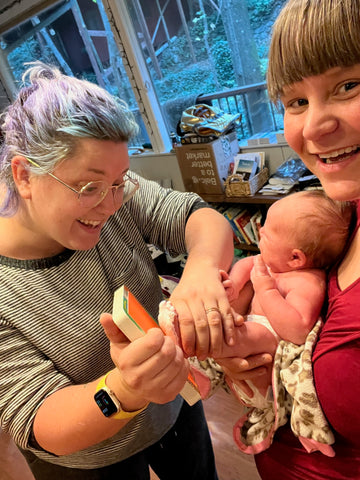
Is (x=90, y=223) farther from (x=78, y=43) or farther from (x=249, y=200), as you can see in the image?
(x=78, y=43)

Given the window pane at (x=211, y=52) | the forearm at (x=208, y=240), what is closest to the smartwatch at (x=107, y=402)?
the forearm at (x=208, y=240)

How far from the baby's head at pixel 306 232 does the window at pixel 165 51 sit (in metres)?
2.24

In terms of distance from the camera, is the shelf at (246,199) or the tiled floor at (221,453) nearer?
the tiled floor at (221,453)

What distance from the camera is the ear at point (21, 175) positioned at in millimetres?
912

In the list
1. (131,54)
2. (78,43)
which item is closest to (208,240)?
(131,54)

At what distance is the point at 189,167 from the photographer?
3.08 meters

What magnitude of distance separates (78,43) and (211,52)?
5.47ft

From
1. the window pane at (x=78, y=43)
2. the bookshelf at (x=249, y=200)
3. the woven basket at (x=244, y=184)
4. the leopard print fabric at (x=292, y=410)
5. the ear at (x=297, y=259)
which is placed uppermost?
the window pane at (x=78, y=43)

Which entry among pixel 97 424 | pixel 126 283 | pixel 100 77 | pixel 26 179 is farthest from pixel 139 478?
pixel 100 77

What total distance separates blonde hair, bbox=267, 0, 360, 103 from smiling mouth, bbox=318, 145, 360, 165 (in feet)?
0.46

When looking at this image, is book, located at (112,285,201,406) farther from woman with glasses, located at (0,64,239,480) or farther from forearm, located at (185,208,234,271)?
forearm, located at (185,208,234,271)

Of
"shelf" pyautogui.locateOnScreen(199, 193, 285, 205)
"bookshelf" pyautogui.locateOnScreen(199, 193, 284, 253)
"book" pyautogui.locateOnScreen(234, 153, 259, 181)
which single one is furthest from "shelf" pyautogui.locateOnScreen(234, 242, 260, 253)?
"book" pyautogui.locateOnScreen(234, 153, 259, 181)

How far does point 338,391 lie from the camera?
0.70 m

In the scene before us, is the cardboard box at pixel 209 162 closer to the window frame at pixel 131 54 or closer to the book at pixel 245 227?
the book at pixel 245 227
